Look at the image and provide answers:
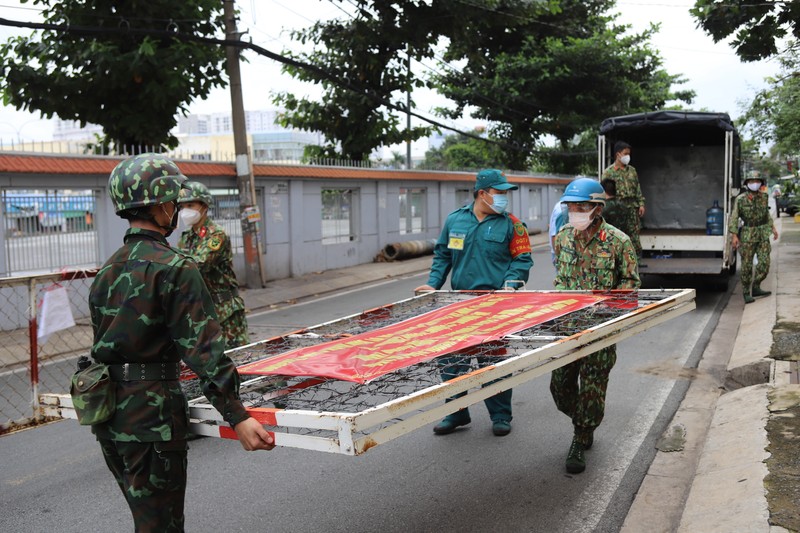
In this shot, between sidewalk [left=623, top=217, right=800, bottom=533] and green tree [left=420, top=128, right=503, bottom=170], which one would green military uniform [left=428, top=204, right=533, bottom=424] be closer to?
sidewalk [left=623, top=217, right=800, bottom=533]

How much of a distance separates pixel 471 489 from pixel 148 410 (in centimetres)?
244

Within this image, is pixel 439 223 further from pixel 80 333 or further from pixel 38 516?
pixel 38 516

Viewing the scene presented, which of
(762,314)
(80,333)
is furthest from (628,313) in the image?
(80,333)

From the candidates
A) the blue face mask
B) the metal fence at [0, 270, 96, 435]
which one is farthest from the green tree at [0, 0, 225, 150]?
the blue face mask

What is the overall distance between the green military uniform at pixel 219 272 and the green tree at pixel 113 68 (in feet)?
28.4

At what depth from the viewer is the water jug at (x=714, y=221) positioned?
1205cm

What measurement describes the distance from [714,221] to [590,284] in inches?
324

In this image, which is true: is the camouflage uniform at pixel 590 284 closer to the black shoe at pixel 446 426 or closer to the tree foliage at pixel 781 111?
the black shoe at pixel 446 426

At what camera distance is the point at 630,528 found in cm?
393

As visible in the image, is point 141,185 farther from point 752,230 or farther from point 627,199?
point 752,230

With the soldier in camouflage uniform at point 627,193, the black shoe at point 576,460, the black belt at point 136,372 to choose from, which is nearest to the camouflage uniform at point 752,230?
the soldier in camouflage uniform at point 627,193

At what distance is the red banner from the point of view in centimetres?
340

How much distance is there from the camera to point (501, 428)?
5449 millimetres

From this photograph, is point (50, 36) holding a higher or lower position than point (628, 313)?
higher
